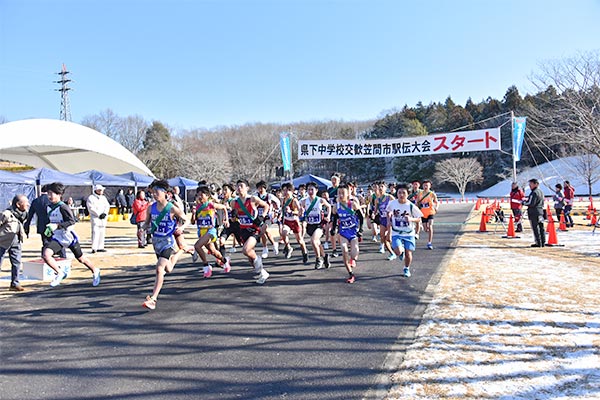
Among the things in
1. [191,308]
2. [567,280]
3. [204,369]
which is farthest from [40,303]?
[567,280]

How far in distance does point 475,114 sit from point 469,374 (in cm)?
7060

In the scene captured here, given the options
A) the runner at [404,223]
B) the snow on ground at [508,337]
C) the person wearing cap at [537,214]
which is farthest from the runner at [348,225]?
the person wearing cap at [537,214]

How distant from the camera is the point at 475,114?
67.2 metres

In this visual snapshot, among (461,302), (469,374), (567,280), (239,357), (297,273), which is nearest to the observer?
(469,374)

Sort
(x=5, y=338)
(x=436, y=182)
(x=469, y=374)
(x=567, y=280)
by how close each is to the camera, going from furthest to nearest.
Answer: (x=436, y=182) → (x=567, y=280) → (x=5, y=338) → (x=469, y=374)

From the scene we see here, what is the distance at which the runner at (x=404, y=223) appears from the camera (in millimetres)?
7727

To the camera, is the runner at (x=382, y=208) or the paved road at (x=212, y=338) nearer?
the paved road at (x=212, y=338)

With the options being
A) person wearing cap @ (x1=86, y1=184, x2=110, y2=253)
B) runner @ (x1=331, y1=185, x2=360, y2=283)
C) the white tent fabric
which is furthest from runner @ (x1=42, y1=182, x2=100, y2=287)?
the white tent fabric

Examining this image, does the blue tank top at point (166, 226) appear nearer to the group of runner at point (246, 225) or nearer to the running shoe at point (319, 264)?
the group of runner at point (246, 225)

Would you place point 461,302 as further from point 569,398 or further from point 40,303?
point 40,303

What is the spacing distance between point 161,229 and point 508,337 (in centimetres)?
478

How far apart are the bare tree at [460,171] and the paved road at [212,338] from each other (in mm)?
46451

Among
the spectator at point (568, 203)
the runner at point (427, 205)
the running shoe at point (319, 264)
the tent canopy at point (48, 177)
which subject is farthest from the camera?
the tent canopy at point (48, 177)

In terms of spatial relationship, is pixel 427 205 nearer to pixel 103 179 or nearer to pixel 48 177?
pixel 48 177
